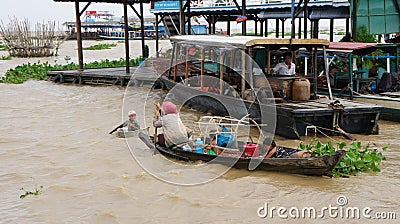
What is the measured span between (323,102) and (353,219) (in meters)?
4.13

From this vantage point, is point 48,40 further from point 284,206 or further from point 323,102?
point 284,206

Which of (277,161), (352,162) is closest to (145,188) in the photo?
(277,161)

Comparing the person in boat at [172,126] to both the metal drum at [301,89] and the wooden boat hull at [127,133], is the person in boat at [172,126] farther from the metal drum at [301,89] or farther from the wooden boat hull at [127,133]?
the metal drum at [301,89]

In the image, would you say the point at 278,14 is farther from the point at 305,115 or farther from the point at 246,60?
the point at 305,115

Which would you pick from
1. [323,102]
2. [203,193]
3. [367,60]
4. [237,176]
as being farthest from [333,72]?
[203,193]

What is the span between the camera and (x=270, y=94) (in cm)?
895

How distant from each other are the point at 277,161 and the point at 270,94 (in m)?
2.89

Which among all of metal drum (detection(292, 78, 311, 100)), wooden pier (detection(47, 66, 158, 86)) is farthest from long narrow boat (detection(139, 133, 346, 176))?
wooden pier (detection(47, 66, 158, 86))

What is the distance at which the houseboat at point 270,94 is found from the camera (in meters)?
8.47

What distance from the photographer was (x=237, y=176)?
260 inches

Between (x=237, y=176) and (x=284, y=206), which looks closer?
(x=284, y=206)

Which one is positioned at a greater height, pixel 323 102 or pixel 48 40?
pixel 48 40

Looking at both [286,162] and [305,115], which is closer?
[286,162]

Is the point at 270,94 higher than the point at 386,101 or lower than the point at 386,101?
higher
